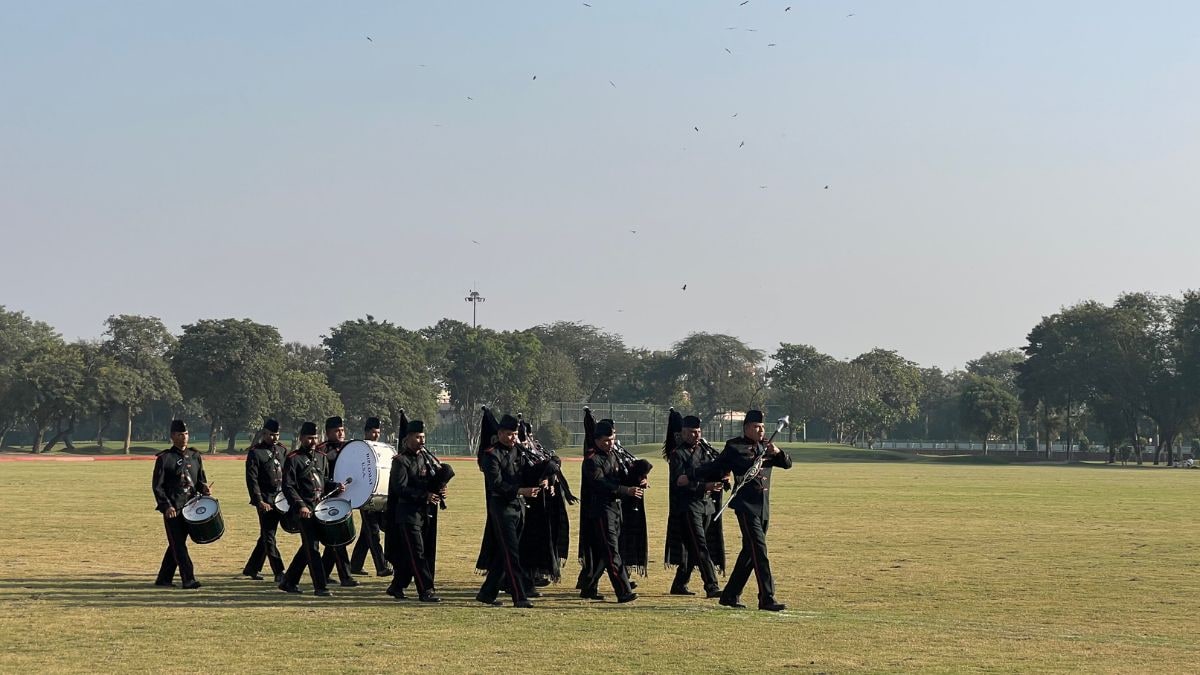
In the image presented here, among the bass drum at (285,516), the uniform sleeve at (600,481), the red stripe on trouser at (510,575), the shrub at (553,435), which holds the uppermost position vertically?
the shrub at (553,435)

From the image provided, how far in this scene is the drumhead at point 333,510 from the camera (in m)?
16.3

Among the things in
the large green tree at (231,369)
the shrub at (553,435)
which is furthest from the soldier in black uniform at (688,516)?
the shrub at (553,435)

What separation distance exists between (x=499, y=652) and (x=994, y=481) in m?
47.1

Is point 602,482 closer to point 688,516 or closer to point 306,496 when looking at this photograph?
point 688,516

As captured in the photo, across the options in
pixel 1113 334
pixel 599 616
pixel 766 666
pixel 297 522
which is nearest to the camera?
pixel 766 666

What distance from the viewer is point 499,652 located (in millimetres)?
12023

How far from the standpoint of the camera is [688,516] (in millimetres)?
16438

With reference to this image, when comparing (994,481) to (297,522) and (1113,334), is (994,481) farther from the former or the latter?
(1113,334)

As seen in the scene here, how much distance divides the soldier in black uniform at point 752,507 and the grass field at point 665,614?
1.11 ft

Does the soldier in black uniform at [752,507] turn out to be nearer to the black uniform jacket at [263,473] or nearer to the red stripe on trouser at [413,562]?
the red stripe on trouser at [413,562]

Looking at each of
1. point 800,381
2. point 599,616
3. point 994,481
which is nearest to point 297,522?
point 599,616

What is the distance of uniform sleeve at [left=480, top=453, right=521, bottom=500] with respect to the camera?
50.5 ft

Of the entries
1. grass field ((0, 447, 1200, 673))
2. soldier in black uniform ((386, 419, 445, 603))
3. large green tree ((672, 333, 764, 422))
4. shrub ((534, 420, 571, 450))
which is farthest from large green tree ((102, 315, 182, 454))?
soldier in black uniform ((386, 419, 445, 603))

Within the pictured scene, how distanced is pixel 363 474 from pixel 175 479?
2164 mm
